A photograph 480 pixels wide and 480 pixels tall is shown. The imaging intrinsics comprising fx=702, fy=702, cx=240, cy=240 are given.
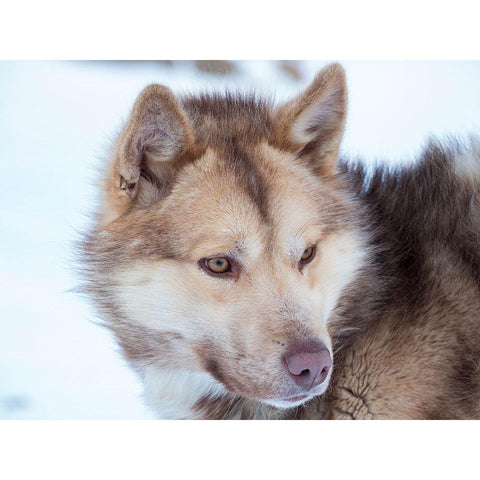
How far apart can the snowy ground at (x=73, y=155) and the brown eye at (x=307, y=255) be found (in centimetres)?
66

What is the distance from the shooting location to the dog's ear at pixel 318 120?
2.42 meters

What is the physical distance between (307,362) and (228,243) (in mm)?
456

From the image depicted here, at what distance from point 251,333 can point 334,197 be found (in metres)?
0.65

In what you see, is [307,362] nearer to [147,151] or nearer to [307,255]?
[307,255]

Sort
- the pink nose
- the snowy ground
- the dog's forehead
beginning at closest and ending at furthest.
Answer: the pink nose
the dog's forehead
the snowy ground

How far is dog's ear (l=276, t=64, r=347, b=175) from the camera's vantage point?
2.42 metres

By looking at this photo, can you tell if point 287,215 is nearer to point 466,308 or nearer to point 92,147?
point 466,308

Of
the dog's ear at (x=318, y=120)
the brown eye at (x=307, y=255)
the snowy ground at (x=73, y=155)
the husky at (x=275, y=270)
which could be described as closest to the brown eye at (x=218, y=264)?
the husky at (x=275, y=270)

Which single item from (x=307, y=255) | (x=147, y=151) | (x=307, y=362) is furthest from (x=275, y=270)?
(x=147, y=151)

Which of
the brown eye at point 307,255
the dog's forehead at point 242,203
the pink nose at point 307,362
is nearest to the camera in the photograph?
the pink nose at point 307,362

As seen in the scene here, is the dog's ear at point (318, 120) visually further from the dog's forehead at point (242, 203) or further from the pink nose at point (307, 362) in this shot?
the pink nose at point (307, 362)

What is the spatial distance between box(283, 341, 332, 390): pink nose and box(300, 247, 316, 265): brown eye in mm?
317

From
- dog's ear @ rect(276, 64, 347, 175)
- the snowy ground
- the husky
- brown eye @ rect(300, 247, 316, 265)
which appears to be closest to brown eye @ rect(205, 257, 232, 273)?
the husky

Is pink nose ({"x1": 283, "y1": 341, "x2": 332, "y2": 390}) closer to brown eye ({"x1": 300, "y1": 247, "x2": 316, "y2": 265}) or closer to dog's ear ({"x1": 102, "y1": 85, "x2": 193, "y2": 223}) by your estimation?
brown eye ({"x1": 300, "y1": 247, "x2": 316, "y2": 265})
